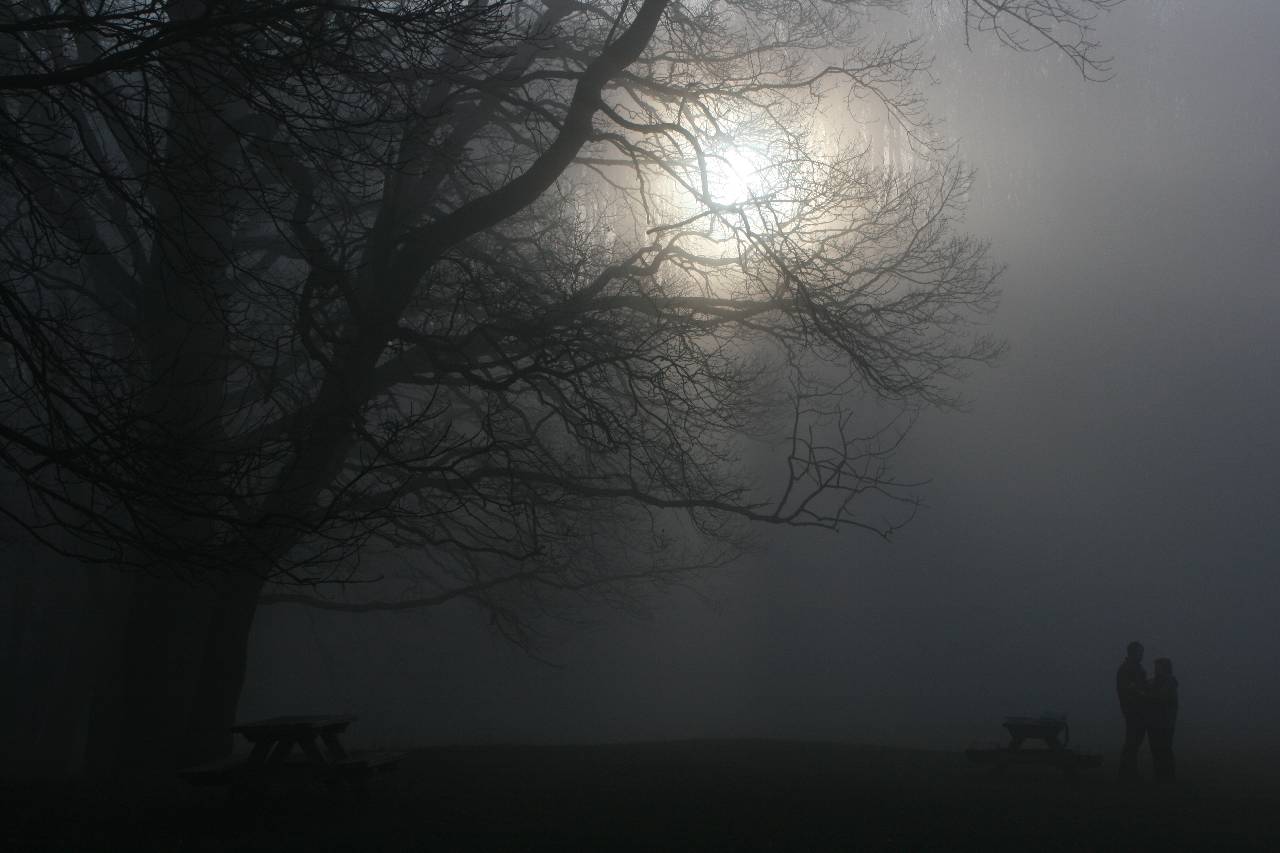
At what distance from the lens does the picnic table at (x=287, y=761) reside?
721cm

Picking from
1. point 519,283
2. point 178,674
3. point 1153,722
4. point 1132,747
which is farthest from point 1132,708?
point 178,674

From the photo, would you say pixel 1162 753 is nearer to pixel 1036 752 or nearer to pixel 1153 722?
pixel 1153 722

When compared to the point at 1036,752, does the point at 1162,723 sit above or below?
above

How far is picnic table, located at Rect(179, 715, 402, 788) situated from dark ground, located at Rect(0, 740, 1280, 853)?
0.73 ft

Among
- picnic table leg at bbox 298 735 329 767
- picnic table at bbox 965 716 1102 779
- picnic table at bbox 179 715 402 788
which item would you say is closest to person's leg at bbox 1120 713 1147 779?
picnic table at bbox 965 716 1102 779

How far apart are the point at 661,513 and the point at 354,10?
19.5m

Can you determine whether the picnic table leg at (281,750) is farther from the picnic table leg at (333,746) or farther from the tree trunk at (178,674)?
the tree trunk at (178,674)

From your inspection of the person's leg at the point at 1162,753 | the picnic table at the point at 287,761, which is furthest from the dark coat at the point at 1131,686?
the picnic table at the point at 287,761

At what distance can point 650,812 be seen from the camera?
7426mm

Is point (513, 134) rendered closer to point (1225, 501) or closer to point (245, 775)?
point (245, 775)

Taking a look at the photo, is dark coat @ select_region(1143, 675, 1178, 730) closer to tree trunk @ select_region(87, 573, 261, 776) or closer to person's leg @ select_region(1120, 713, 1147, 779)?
person's leg @ select_region(1120, 713, 1147, 779)

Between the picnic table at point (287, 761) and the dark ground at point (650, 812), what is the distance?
0.22 m

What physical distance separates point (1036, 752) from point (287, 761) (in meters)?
7.42

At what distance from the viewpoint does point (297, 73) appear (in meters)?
4.98
